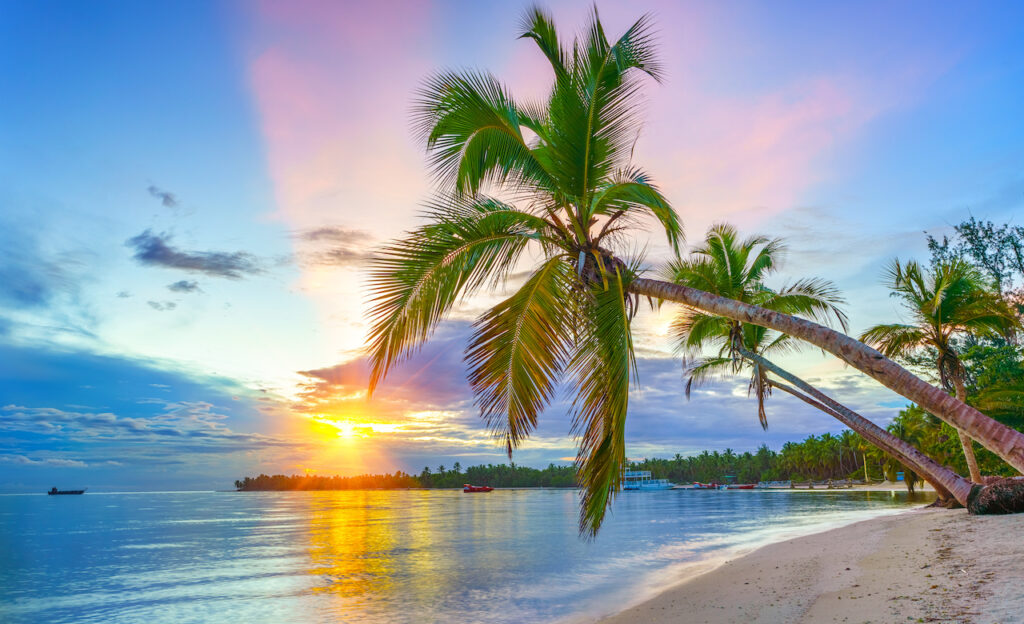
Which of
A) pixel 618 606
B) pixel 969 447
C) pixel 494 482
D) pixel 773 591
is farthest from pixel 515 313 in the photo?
pixel 494 482

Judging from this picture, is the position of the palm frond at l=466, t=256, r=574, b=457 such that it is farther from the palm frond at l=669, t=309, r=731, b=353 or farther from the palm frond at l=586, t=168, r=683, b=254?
the palm frond at l=669, t=309, r=731, b=353

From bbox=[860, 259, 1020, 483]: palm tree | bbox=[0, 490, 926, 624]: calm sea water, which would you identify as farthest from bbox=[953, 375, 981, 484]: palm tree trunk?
bbox=[0, 490, 926, 624]: calm sea water

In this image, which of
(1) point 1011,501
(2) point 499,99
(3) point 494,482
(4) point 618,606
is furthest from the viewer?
(3) point 494,482

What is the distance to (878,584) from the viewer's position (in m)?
7.72

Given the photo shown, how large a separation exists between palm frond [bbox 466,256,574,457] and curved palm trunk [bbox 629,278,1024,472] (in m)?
1.85

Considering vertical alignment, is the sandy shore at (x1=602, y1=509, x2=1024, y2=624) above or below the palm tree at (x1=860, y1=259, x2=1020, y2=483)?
below

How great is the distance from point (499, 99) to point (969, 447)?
16.4m

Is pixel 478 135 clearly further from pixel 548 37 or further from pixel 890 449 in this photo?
pixel 890 449

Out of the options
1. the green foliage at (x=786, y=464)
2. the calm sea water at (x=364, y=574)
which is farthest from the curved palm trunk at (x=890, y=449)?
the green foliage at (x=786, y=464)

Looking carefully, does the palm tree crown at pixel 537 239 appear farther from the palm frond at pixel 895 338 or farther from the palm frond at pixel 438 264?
the palm frond at pixel 895 338

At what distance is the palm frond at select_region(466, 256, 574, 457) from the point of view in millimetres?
6957

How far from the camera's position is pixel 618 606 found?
35.1 ft

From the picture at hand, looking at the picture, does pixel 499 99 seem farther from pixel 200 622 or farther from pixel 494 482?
pixel 494 482

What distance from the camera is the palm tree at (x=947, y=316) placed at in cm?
1474
